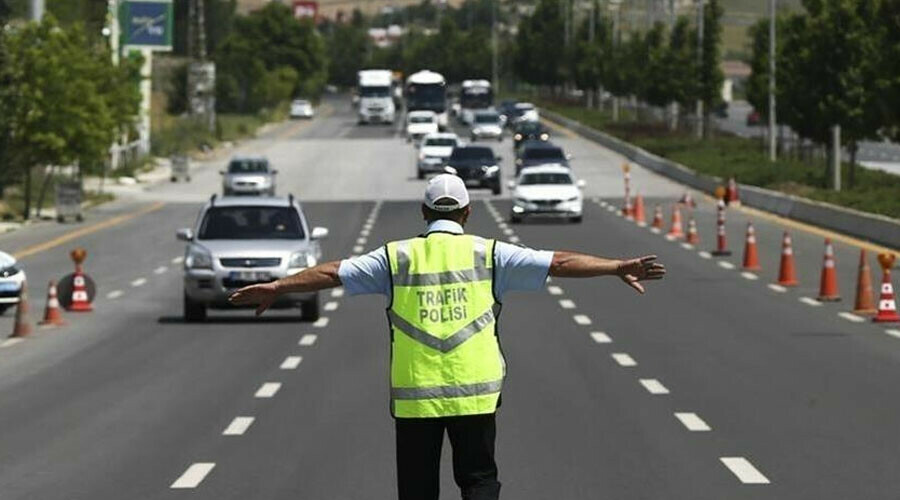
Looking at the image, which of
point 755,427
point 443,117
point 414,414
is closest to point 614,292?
point 755,427

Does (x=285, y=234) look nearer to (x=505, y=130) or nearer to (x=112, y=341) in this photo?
(x=112, y=341)

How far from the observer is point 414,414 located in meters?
8.09

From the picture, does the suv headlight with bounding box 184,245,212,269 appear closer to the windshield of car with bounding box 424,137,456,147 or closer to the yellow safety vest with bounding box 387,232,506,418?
the yellow safety vest with bounding box 387,232,506,418

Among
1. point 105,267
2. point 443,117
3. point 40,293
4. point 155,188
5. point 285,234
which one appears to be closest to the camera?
point 285,234

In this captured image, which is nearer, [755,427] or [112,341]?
[755,427]

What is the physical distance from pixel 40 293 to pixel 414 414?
85.0ft

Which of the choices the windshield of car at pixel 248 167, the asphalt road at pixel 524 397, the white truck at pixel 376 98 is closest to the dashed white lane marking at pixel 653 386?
the asphalt road at pixel 524 397

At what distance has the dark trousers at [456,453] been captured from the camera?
8117 millimetres

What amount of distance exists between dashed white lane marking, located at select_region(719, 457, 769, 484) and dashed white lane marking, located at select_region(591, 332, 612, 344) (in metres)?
10.2

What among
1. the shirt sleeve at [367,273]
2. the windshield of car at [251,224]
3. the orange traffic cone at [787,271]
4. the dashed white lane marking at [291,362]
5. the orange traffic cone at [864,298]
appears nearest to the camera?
the shirt sleeve at [367,273]

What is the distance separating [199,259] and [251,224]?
1.53m

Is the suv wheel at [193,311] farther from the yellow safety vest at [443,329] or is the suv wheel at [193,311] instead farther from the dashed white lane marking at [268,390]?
the yellow safety vest at [443,329]

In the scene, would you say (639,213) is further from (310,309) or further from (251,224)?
(310,309)

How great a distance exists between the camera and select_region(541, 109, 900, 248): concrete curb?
44.4 m
